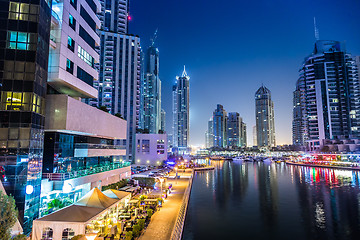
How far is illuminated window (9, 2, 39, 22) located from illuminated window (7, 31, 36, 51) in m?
1.19

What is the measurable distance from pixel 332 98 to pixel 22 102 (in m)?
139

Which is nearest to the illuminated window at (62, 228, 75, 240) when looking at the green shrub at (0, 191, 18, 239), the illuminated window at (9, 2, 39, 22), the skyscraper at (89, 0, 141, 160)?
the green shrub at (0, 191, 18, 239)

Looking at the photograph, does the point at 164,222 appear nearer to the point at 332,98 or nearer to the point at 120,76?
the point at 120,76

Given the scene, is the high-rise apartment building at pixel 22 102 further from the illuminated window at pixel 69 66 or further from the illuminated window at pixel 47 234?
the illuminated window at pixel 69 66

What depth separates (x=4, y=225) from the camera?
33.6 feet

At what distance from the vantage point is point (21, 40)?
1770cm

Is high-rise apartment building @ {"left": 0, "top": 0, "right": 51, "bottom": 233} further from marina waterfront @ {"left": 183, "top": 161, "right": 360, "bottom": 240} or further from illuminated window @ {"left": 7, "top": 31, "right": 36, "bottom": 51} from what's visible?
marina waterfront @ {"left": 183, "top": 161, "right": 360, "bottom": 240}

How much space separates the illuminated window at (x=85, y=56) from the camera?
26547mm

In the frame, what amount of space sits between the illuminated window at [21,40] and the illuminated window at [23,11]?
1186 millimetres

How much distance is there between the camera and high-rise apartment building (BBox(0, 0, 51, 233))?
1622cm

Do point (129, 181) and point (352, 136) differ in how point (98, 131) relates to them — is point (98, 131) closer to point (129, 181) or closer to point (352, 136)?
point (129, 181)

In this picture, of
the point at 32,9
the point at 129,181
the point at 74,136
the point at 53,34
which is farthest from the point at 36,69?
the point at 129,181

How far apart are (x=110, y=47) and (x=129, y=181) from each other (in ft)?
240

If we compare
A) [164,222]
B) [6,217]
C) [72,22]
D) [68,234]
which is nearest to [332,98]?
[164,222]
